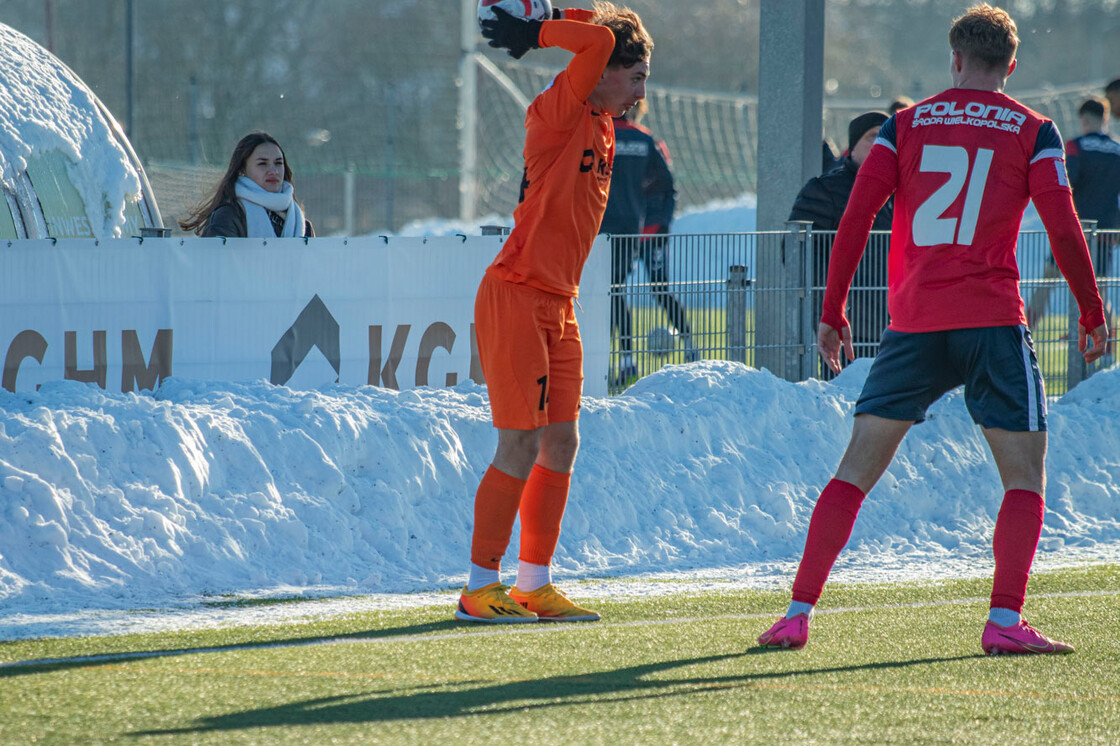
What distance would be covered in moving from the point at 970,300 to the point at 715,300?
4660 mm

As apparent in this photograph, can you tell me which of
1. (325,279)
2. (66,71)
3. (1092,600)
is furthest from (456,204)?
(1092,600)

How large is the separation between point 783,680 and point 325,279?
173 inches

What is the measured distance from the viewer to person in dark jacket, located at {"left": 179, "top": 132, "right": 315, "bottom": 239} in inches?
328

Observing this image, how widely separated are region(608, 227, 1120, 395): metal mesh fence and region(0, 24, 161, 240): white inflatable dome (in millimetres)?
3445

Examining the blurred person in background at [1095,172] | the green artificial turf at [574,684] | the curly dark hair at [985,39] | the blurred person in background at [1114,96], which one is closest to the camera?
the green artificial turf at [574,684]

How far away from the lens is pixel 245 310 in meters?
8.01

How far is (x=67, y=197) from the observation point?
975 centimetres

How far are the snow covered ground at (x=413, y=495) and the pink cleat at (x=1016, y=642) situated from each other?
183 centimetres

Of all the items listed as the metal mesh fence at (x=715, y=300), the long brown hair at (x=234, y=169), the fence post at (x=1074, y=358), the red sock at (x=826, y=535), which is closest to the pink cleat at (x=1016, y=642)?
the red sock at (x=826, y=535)

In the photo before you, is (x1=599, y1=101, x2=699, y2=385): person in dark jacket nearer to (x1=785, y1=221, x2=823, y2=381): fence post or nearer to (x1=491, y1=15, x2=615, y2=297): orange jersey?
(x1=785, y1=221, x2=823, y2=381): fence post

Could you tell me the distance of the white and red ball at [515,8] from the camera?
5.41 metres

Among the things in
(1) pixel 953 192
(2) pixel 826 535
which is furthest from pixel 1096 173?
(2) pixel 826 535

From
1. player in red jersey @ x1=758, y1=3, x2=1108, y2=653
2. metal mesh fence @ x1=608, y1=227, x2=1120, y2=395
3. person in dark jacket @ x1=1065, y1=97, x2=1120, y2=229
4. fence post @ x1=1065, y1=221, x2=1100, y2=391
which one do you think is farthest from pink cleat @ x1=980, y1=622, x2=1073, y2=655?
person in dark jacket @ x1=1065, y1=97, x2=1120, y2=229

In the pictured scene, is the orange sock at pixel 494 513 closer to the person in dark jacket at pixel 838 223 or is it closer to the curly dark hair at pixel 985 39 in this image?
the curly dark hair at pixel 985 39
